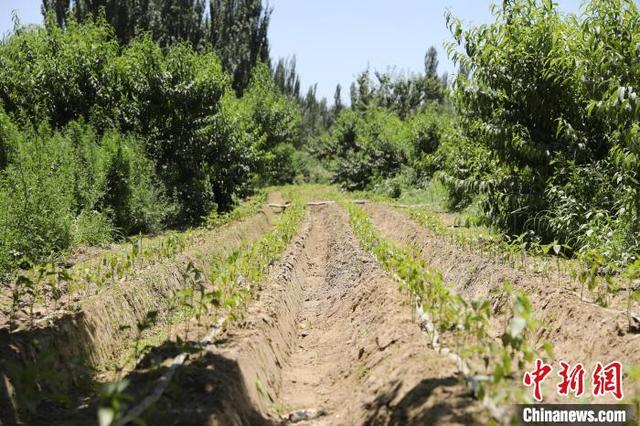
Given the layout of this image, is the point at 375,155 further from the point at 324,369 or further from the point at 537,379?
the point at 537,379

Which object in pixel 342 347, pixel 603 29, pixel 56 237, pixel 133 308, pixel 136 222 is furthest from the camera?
pixel 136 222

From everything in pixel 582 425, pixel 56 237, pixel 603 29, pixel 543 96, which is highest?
pixel 603 29

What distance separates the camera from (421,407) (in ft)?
12.0

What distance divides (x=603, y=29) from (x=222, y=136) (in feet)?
34.2

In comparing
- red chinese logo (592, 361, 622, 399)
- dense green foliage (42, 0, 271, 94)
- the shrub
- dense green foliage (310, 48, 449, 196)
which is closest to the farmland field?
red chinese logo (592, 361, 622, 399)

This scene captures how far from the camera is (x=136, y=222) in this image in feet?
38.9

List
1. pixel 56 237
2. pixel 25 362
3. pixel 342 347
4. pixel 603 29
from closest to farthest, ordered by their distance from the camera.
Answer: pixel 25 362, pixel 342 347, pixel 603 29, pixel 56 237

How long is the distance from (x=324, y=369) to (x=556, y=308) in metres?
2.46

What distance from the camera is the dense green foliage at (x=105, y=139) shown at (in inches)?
343

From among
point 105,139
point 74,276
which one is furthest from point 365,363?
point 105,139

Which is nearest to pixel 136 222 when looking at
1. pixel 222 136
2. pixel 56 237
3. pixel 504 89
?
Answer: pixel 56 237

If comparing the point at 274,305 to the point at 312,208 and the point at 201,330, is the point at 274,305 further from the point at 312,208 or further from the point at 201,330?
the point at 312,208

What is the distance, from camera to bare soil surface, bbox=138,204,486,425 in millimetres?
3682

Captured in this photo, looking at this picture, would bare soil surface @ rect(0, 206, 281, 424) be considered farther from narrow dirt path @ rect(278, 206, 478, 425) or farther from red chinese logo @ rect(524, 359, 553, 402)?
red chinese logo @ rect(524, 359, 553, 402)
